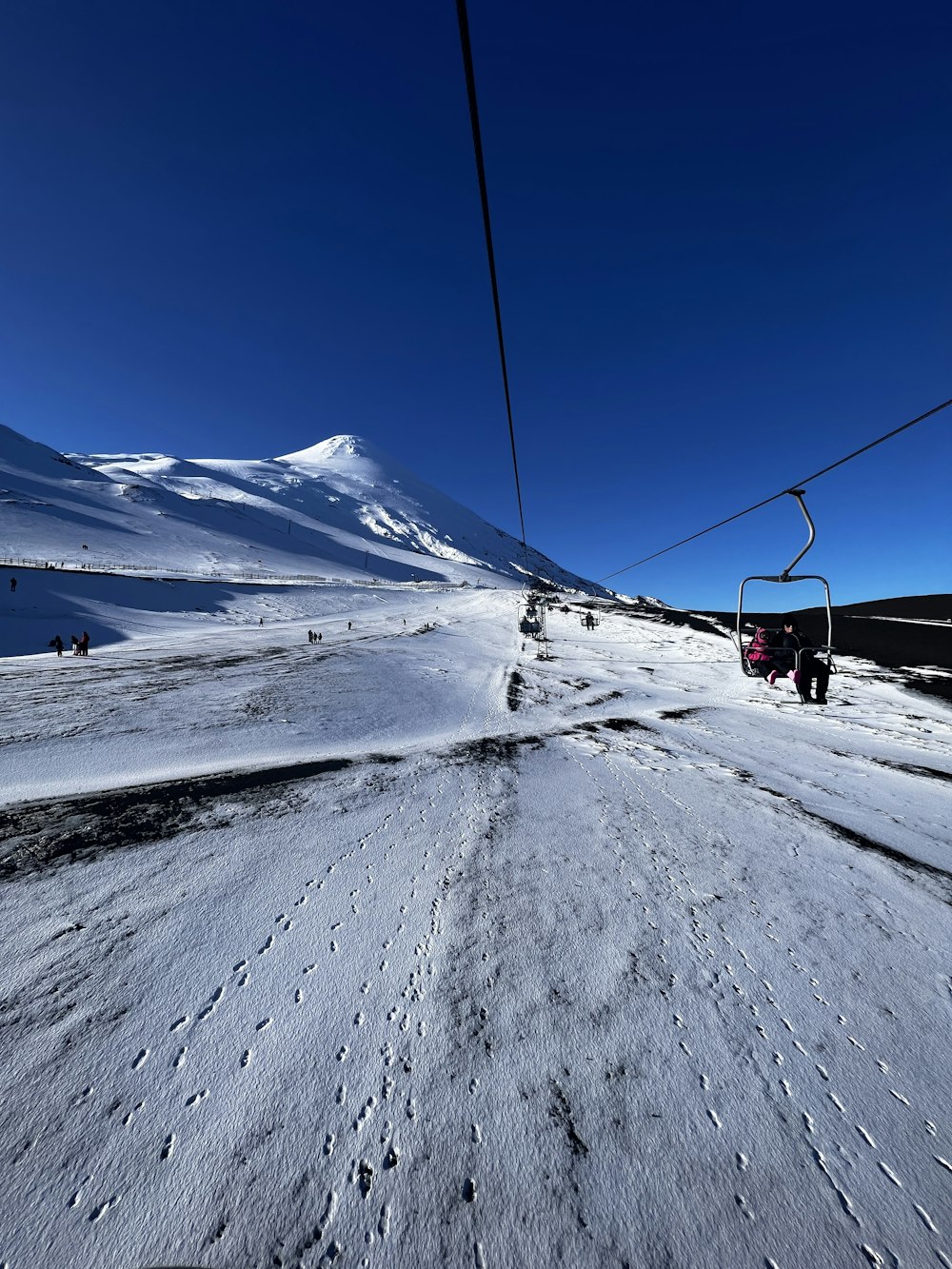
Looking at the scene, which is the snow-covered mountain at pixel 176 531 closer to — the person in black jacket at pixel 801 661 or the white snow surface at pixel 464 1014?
the person in black jacket at pixel 801 661

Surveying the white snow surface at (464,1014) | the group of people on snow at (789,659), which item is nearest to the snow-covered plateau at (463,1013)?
the white snow surface at (464,1014)

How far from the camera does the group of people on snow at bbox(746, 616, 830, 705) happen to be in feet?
34.2

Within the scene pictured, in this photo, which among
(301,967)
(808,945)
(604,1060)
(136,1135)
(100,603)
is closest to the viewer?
(136,1135)

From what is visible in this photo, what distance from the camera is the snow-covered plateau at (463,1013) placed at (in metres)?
1.75

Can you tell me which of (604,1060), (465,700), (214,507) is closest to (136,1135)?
(604,1060)

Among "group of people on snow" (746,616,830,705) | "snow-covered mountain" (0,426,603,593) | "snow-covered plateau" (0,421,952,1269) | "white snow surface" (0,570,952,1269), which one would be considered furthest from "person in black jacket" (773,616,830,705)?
"snow-covered mountain" (0,426,603,593)

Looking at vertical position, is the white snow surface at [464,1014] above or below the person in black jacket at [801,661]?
below

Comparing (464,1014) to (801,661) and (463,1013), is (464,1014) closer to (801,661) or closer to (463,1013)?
(463,1013)

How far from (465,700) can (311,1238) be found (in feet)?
32.9

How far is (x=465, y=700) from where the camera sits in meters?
11.7

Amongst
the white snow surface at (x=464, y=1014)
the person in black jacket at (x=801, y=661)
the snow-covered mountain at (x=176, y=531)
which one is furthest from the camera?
the snow-covered mountain at (x=176, y=531)

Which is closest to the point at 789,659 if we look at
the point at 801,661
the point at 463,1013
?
the point at 801,661

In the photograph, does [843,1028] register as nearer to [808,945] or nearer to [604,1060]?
[808,945]

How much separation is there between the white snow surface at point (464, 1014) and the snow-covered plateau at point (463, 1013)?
0.05ft
